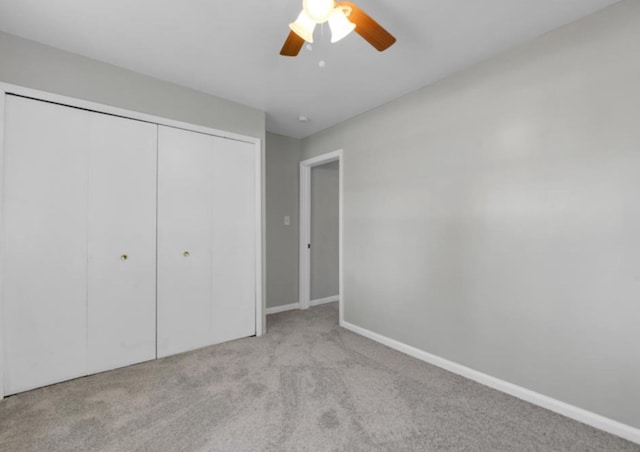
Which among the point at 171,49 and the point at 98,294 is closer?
the point at 171,49

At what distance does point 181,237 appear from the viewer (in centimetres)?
277

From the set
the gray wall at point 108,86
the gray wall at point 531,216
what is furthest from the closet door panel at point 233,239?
the gray wall at point 531,216

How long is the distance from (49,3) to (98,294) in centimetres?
198

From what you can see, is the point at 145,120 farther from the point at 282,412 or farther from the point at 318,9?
the point at 282,412

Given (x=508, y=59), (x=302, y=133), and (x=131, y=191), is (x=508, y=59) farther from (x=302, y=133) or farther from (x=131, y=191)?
(x=131, y=191)

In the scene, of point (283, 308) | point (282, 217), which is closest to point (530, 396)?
point (283, 308)

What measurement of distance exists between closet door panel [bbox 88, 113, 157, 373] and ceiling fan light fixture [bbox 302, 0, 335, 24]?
6.31 feet

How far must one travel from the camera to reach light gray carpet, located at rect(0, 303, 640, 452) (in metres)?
1.62

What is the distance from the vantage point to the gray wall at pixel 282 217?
4.02 metres

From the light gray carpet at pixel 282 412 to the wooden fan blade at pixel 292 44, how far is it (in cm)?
222

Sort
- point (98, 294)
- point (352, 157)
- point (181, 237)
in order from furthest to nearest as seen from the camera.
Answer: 1. point (352, 157)
2. point (181, 237)
3. point (98, 294)

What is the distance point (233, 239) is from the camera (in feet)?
10.1

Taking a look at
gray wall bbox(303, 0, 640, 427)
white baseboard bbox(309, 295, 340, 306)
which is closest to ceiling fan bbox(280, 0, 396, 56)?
gray wall bbox(303, 0, 640, 427)

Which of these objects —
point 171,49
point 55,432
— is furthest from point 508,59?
point 55,432
